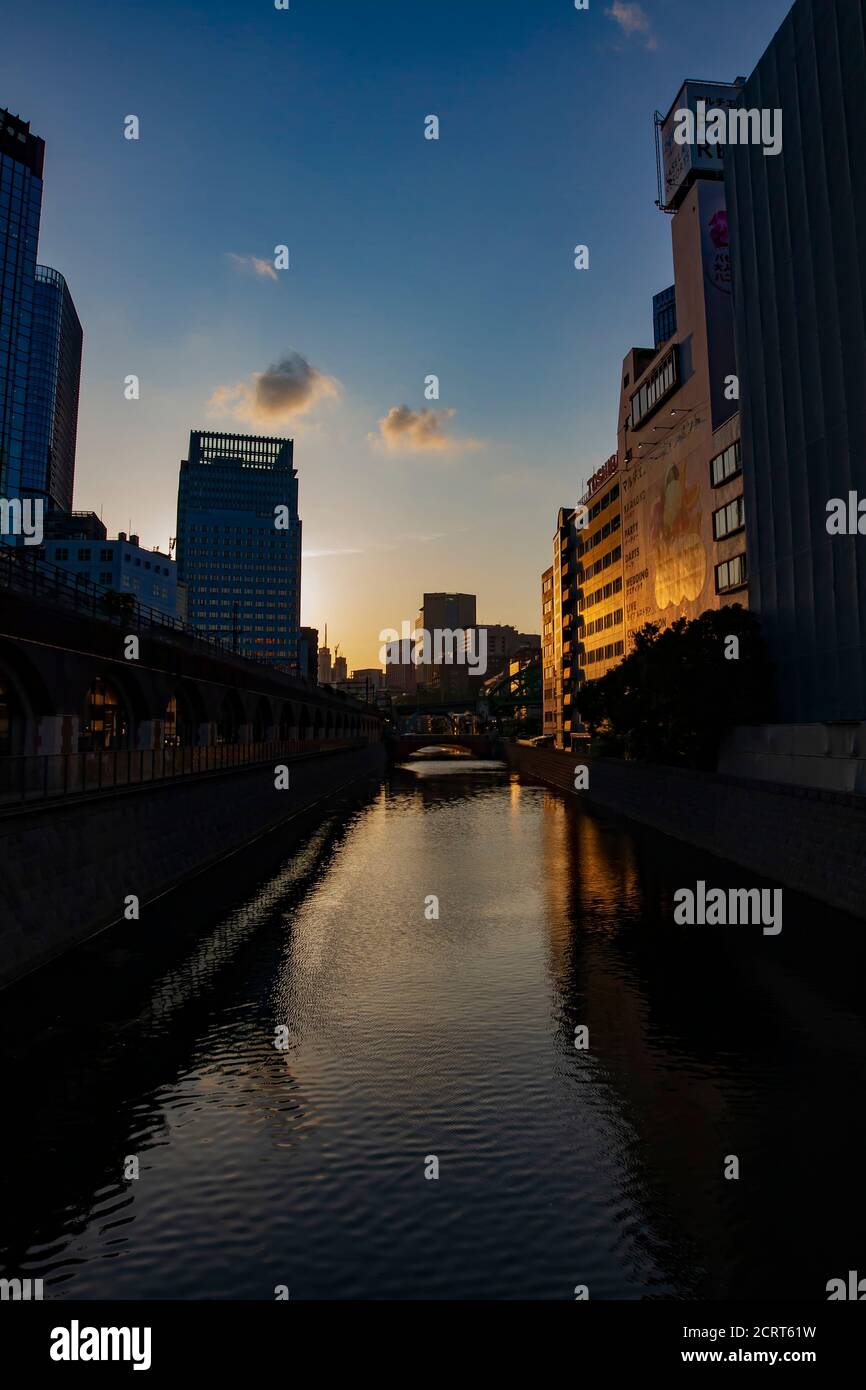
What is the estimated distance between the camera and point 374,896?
27.8 m

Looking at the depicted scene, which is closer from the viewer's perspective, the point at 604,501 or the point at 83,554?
the point at 604,501

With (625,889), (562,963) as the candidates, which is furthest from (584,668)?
(562,963)

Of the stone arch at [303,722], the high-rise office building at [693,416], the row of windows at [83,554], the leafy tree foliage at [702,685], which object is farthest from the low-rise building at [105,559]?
the leafy tree foliage at [702,685]

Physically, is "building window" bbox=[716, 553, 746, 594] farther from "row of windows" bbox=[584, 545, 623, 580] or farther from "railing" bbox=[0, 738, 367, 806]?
"row of windows" bbox=[584, 545, 623, 580]

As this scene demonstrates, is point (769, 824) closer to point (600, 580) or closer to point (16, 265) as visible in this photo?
point (600, 580)

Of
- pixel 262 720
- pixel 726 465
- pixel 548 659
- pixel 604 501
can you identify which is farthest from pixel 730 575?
pixel 548 659

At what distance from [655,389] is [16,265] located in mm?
173970

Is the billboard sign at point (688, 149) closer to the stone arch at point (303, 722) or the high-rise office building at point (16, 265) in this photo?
the stone arch at point (303, 722)

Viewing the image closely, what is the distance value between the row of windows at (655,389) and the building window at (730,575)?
823 inches

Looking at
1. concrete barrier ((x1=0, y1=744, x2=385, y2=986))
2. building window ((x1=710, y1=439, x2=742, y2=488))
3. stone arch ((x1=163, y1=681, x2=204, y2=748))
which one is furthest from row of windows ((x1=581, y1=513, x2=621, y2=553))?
concrete barrier ((x1=0, y1=744, x2=385, y2=986))

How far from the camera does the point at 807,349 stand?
126ft

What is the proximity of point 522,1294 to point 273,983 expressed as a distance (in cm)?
1104

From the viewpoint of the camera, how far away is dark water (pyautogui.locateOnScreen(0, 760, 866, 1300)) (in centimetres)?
823
